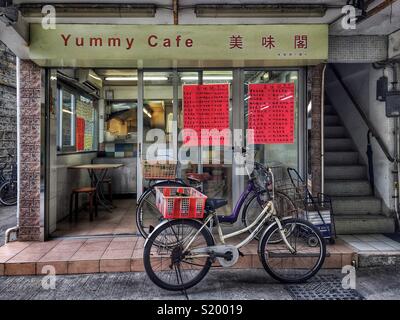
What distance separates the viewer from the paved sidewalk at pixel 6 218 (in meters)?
6.28

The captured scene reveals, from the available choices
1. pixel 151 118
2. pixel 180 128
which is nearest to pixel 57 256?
pixel 180 128

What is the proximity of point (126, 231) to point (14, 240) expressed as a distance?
5.43 ft

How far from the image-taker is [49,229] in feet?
17.6

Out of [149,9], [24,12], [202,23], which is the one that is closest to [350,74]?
[202,23]

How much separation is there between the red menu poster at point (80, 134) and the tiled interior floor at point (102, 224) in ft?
5.03

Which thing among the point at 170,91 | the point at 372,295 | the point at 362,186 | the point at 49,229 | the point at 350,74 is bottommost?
the point at 372,295

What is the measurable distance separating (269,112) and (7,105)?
25.0 feet

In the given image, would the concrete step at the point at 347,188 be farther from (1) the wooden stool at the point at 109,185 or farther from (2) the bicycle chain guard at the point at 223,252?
(1) the wooden stool at the point at 109,185

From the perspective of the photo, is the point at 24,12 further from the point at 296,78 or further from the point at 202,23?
the point at 296,78

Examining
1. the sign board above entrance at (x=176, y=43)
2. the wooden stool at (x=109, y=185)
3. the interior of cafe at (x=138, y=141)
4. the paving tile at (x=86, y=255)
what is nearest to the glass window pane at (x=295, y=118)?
the interior of cafe at (x=138, y=141)

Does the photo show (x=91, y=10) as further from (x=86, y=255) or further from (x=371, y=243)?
(x=371, y=243)

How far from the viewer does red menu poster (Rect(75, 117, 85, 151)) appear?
7789 mm

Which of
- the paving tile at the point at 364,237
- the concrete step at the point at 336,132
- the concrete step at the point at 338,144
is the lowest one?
the paving tile at the point at 364,237

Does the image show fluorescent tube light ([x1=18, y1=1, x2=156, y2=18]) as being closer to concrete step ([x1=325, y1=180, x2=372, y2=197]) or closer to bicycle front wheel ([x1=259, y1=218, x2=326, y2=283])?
bicycle front wheel ([x1=259, y1=218, x2=326, y2=283])
